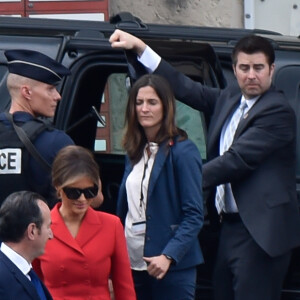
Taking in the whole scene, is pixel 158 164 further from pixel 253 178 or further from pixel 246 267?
pixel 246 267

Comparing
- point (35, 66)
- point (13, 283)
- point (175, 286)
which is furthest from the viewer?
point (175, 286)

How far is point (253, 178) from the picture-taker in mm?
5852

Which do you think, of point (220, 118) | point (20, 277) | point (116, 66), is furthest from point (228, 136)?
→ point (20, 277)

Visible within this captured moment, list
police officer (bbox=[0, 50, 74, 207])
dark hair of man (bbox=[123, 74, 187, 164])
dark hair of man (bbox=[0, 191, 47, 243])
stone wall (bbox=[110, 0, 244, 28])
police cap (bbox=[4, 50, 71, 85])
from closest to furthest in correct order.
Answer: dark hair of man (bbox=[0, 191, 47, 243]) → police officer (bbox=[0, 50, 74, 207]) → police cap (bbox=[4, 50, 71, 85]) → dark hair of man (bbox=[123, 74, 187, 164]) → stone wall (bbox=[110, 0, 244, 28])

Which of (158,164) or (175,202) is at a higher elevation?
(158,164)

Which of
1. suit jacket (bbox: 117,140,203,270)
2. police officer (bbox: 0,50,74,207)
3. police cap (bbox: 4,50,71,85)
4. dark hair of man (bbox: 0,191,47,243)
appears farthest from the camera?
suit jacket (bbox: 117,140,203,270)

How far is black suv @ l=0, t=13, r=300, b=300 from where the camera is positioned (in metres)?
6.05

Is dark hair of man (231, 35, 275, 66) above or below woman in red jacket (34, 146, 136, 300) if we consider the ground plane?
above

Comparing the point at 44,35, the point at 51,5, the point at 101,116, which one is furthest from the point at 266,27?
the point at 44,35

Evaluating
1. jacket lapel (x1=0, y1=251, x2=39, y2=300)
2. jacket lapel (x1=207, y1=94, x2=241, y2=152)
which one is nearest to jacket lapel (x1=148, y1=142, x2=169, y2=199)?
jacket lapel (x1=207, y1=94, x2=241, y2=152)

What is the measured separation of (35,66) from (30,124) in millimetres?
288

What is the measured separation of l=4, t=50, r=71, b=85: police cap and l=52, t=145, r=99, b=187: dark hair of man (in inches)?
18.6

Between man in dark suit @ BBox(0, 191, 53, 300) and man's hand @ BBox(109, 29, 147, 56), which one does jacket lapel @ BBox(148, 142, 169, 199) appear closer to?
man's hand @ BBox(109, 29, 147, 56)

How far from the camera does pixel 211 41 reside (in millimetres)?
6426
